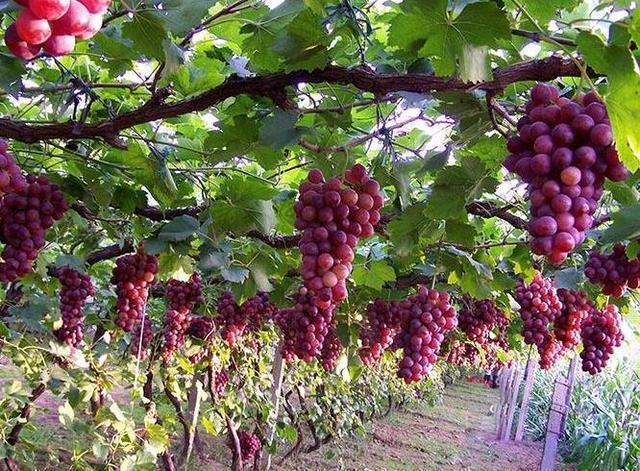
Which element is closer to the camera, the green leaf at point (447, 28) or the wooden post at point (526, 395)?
the green leaf at point (447, 28)

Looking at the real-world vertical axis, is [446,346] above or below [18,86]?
below

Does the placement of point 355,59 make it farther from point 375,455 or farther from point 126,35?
point 375,455

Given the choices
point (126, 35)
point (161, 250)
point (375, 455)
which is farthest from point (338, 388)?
point (126, 35)

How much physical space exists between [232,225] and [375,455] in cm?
841

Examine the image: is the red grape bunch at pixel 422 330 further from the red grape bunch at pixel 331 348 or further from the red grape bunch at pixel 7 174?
the red grape bunch at pixel 7 174

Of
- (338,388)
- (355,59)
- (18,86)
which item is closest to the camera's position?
(18,86)

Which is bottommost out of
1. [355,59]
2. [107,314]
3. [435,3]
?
[107,314]

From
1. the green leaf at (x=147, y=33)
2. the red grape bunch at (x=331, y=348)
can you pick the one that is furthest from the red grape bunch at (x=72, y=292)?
the green leaf at (x=147, y=33)

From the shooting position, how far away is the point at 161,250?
2504 millimetres

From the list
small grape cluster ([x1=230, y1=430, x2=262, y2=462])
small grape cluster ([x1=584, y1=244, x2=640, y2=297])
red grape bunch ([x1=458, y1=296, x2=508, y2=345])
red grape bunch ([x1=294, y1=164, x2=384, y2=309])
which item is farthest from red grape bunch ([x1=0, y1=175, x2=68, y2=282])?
small grape cluster ([x1=230, y1=430, x2=262, y2=462])

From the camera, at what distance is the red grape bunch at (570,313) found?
3459 mm

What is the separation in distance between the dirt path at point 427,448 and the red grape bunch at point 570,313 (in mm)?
5600

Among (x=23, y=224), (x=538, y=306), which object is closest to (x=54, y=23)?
(x=23, y=224)

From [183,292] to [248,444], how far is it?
2985 mm
